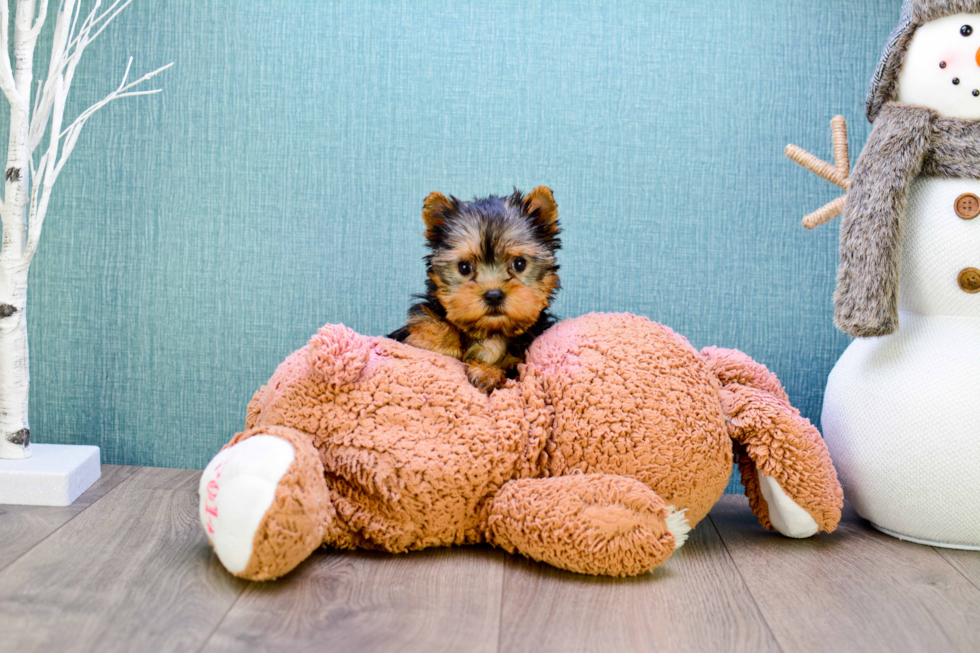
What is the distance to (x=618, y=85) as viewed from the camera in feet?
6.59

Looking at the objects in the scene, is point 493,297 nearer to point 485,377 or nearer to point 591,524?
point 485,377

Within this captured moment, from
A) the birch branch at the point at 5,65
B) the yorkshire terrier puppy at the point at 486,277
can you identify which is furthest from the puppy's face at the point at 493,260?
the birch branch at the point at 5,65

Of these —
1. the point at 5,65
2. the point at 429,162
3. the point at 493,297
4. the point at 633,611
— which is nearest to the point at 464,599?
the point at 633,611

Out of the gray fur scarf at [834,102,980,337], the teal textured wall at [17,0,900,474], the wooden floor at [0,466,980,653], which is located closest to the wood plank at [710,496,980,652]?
the wooden floor at [0,466,980,653]

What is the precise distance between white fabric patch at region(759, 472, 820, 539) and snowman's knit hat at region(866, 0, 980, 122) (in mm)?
827

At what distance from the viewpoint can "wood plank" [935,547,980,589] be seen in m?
1.43

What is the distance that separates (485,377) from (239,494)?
0.53m

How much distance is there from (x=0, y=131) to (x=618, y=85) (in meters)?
1.65

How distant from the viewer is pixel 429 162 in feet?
6.64

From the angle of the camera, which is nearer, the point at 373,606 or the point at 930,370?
the point at 373,606

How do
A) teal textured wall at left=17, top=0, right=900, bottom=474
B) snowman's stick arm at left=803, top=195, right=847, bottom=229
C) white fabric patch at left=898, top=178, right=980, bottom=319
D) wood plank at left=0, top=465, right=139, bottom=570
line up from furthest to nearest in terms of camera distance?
teal textured wall at left=17, top=0, right=900, bottom=474 < snowman's stick arm at left=803, top=195, right=847, bottom=229 < white fabric patch at left=898, top=178, right=980, bottom=319 < wood plank at left=0, top=465, right=139, bottom=570

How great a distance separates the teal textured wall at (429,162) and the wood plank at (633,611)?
83 centimetres

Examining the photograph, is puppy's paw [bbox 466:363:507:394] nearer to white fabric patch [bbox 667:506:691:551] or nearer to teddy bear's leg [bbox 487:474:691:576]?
teddy bear's leg [bbox 487:474:691:576]

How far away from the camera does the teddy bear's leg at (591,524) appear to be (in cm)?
131
